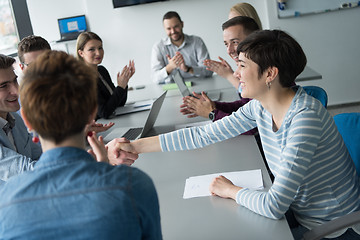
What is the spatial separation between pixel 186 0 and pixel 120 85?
2.33 meters

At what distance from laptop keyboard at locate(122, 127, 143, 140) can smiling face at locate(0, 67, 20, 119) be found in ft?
2.07

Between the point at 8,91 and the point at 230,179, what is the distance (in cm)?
99

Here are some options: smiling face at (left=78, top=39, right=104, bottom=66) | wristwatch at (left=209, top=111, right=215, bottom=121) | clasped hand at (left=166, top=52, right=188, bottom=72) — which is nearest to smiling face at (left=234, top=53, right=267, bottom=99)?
wristwatch at (left=209, top=111, right=215, bottom=121)

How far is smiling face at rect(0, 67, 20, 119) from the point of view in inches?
66.3

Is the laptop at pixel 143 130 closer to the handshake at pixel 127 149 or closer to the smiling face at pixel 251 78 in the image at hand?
the handshake at pixel 127 149

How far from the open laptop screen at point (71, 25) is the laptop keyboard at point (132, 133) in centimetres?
303

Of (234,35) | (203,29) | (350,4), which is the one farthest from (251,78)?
(350,4)

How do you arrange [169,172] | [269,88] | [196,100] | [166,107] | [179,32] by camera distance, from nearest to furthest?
[269,88], [169,172], [196,100], [166,107], [179,32]

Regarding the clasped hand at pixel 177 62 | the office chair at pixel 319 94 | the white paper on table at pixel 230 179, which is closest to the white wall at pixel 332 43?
the clasped hand at pixel 177 62

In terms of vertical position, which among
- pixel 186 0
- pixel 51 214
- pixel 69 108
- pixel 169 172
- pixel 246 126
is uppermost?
pixel 186 0

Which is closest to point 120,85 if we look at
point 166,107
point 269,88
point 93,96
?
point 166,107

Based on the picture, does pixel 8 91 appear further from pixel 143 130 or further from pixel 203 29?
pixel 203 29

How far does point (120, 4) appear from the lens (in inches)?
192

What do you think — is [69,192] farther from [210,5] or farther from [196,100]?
[210,5]
